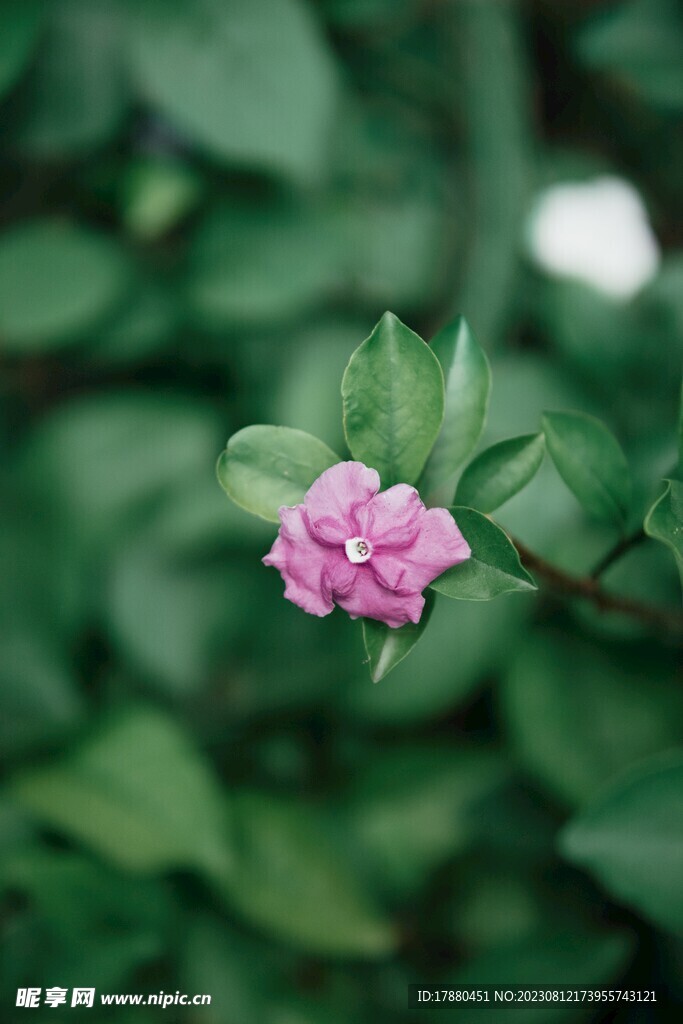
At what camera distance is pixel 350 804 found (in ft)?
3.10

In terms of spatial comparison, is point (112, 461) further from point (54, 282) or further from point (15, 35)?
point (15, 35)

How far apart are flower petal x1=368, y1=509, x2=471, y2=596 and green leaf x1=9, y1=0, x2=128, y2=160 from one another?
807mm

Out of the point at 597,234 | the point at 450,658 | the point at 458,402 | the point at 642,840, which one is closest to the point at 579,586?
Result: the point at 458,402

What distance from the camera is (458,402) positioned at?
49cm

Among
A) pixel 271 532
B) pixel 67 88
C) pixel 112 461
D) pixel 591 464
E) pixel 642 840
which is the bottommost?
pixel 642 840

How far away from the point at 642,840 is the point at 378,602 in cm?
37

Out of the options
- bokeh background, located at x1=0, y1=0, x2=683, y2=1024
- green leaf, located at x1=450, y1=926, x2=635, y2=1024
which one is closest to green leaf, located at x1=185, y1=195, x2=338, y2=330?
Answer: bokeh background, located at x1=0, y1=0, x2=683, y2=1024

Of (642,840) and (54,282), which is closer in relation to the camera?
(642,840)

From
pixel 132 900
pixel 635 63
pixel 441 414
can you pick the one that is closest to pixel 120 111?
pixel 635 63

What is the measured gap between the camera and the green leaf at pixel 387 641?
0.43 meters

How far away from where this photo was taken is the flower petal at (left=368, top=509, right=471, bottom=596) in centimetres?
41

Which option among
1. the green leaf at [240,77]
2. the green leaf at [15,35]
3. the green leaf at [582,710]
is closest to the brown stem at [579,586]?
the green leaf at [582,710]

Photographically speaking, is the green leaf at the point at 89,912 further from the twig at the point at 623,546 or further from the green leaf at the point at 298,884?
the twig at the point at 623,546

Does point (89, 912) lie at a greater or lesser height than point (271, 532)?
lesser
